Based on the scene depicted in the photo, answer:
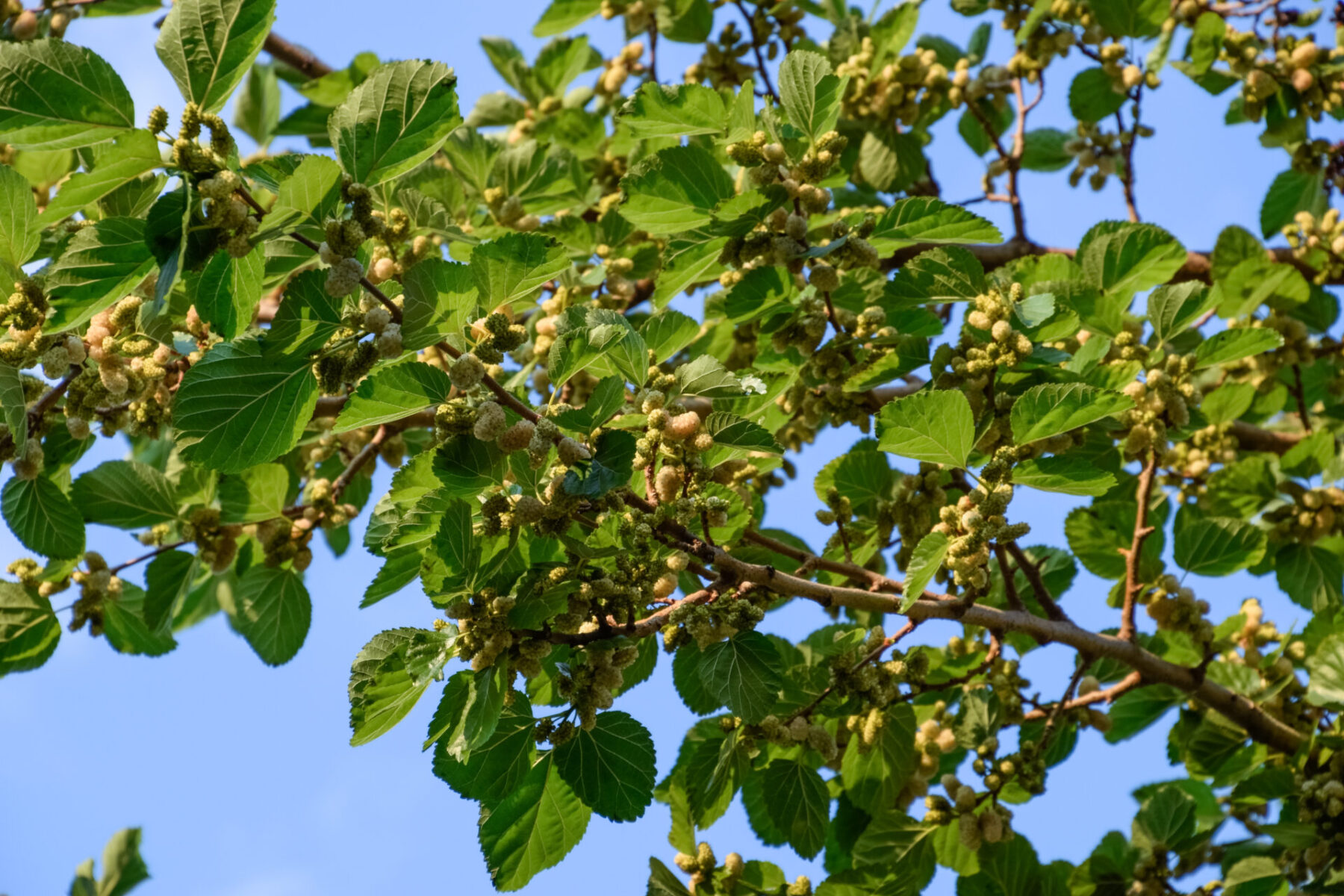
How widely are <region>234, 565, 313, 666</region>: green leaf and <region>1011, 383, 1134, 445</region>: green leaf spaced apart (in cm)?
219

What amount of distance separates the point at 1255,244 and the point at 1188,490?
0.91 metres

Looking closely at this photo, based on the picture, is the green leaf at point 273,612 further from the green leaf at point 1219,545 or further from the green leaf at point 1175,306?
the green leaf at point 1219,545

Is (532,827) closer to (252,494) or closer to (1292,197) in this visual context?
A: (252,494)

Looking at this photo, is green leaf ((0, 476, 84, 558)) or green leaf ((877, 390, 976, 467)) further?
green leaf ((0, 476, 84, 558))

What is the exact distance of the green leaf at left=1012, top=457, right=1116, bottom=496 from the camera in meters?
2.20

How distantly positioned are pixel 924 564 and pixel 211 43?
1.56 meters

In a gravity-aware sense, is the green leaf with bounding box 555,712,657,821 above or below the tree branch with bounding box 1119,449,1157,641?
below

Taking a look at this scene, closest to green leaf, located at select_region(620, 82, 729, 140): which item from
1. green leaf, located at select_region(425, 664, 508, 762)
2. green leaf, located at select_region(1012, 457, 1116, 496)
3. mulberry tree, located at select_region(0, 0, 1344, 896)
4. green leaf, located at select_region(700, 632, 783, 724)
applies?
mulberry tree, located at select_region(0, 0, 1344, 896)

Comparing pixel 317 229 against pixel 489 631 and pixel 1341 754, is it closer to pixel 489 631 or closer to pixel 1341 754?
pixel 489 631

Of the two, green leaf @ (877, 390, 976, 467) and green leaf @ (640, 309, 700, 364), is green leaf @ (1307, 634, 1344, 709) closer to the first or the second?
green leaf @ (877, 390, 976, 467)

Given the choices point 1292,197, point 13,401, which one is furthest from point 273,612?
point 1292,197

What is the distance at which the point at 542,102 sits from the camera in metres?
4.58

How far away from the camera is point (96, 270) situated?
1.92 m

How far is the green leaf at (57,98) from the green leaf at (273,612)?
1741 millimetres
